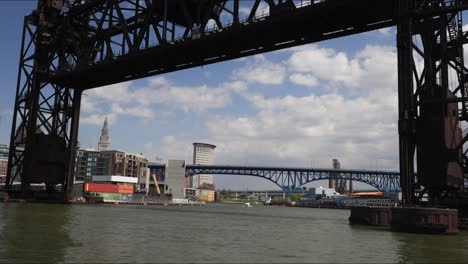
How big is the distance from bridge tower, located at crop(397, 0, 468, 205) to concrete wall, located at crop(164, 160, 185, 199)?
145883 millimetres

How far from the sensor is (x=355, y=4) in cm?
3884

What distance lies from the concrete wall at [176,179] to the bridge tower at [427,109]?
146 m

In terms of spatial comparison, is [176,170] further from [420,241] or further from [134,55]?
[420,241]

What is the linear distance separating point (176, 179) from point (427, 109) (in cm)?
14826

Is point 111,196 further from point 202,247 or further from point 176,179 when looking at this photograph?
point 202,247

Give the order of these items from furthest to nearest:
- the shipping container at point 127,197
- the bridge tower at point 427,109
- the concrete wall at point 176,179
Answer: the concrete wall at point 176,179, the shipping container at point 127,197, the bridge tower at point 427,109

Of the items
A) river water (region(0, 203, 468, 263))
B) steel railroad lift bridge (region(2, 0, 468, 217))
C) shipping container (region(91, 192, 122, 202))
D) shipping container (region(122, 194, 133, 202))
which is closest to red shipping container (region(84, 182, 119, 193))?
shipping container (region(91, 192, 122, 202))

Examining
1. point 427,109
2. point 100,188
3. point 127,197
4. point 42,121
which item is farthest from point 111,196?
point 427,109

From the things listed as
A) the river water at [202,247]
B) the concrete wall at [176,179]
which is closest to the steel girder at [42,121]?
the river water at [202,247]

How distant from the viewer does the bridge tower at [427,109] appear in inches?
1297

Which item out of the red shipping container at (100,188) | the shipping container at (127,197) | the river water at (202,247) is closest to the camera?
the river water at (202,247)

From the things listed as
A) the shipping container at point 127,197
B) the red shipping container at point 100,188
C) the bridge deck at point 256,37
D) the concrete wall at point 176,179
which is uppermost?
the bridge deck at point 256,37

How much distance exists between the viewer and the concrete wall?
6923 inches

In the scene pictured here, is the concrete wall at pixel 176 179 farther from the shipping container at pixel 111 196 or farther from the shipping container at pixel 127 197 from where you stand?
the shipping container at pixel 111 196
